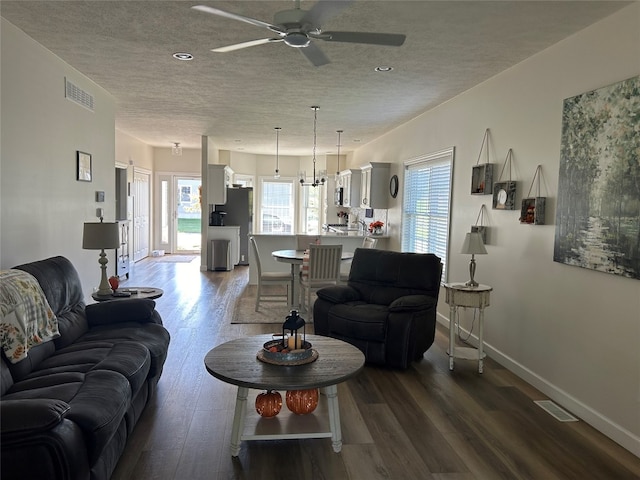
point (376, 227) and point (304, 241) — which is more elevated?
point (376, 227)

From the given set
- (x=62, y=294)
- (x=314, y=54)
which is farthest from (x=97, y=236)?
(x=314, y=54)

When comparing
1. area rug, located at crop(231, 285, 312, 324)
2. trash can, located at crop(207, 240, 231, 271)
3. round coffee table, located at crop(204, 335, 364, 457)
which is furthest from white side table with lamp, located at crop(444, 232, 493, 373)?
trash can, located at crop(207, 240, 231, 271)

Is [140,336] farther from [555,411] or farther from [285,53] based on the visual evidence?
[555,411]

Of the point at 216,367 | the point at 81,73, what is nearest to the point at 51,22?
the point at 81,73

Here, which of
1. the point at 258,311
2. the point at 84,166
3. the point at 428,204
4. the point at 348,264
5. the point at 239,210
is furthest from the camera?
the point at 239,210

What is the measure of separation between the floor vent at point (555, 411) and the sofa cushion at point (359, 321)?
1.30 metres

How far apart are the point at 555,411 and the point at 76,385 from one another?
3077mm

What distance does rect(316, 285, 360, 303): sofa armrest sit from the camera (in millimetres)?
4500

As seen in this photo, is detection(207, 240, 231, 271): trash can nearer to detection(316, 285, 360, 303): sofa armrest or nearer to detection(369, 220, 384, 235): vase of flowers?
detection(369, 220, 384, 235): vase of flowers

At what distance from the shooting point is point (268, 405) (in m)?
2.90

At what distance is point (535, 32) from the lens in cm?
334

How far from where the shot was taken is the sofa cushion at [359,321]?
→ 13.5 ft

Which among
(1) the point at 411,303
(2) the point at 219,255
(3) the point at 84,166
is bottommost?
(2) the point at 219,255

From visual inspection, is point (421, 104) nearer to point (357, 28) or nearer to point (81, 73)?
point (357, 28)
